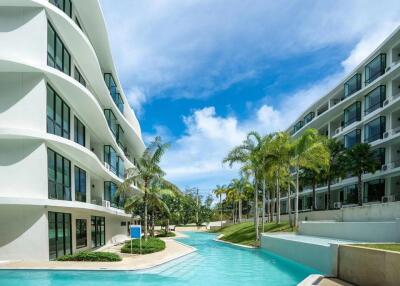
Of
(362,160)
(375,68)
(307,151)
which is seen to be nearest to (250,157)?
(307,151)

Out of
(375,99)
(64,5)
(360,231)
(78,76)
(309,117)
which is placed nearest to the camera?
(360,231)

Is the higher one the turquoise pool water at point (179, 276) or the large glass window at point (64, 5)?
the large glass window at point (64, 5)

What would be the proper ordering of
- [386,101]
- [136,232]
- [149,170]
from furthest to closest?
1. [386,101]
2. [149,170]
3. [136,232]

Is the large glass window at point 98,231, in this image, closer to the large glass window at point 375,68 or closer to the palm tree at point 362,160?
the palm tree at point 362,160

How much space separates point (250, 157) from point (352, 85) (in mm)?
21397

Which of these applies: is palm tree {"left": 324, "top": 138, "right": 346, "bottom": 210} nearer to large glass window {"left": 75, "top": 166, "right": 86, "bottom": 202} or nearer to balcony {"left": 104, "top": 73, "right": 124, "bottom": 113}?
balcony {"left": 104, "top": 73, "right": 124, "bottom": 113}

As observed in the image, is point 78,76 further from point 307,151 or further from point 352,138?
point 352,138

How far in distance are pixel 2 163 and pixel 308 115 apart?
55.1 metres

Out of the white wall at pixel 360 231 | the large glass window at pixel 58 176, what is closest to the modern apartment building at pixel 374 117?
the white wall at pixel 360 231

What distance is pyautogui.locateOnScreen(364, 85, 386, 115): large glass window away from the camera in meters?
40.8

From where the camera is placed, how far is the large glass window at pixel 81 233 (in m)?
26.2

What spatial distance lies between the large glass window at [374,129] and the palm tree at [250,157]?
1453 centimetres

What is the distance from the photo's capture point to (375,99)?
42.5m

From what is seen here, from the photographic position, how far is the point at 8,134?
18141 millimetres
